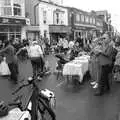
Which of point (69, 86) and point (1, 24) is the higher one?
point (1, 24)

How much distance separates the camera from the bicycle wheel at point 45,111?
4.42 meters

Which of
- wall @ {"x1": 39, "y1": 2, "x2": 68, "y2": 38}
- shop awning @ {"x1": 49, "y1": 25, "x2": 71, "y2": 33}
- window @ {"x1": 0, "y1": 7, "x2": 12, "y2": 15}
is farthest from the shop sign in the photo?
shop awning @ {"x1": 49, "y1": 25, "x2": 71, "y2": 33}

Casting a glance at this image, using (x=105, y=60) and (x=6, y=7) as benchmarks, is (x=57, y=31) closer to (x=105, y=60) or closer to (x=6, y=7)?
(x=6, y=7)

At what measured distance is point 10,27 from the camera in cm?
2616

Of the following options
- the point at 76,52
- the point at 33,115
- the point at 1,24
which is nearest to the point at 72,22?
the point at 1,24

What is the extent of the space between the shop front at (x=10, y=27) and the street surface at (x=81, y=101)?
16.4 m

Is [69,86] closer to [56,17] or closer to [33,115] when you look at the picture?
[33,115]

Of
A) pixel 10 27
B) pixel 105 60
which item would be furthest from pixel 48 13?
pixel 105 60

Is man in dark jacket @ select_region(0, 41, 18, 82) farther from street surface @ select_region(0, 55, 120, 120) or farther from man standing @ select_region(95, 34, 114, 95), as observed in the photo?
man standing @ select_region(95, 34, 114, 95)

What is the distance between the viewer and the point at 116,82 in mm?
9102

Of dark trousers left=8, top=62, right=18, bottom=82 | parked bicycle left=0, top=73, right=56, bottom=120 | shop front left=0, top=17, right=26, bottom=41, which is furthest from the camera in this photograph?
shop front left=0, top=17, right=26, bottom=41

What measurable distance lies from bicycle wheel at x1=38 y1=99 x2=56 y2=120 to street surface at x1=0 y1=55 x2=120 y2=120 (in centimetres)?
83

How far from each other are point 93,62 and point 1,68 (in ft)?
16.0

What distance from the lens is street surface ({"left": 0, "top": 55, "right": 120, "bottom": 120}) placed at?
18.4 feet
